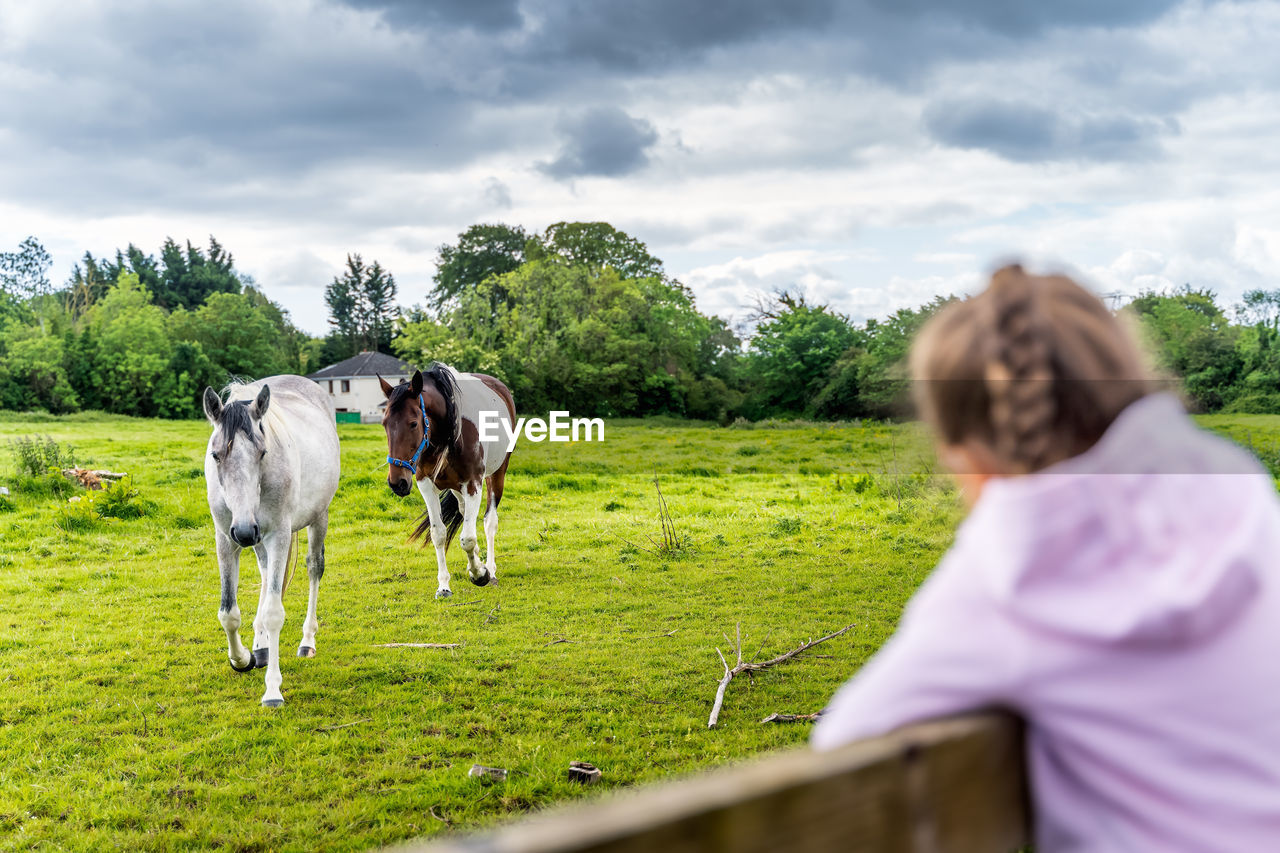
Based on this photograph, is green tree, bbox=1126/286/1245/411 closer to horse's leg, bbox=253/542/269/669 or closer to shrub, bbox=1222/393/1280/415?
shrub, bbox=1222/393/1280/415

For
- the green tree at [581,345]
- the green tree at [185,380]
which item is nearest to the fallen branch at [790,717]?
the green tree at [581,345]

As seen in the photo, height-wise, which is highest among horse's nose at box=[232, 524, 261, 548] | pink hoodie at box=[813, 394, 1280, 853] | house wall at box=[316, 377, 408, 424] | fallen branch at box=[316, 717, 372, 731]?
house wall at box=[316, 377, 408, 424]

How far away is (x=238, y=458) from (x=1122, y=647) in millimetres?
5425

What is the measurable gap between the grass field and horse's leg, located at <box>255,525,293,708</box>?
5.2 inches

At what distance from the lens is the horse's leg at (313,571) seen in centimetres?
703

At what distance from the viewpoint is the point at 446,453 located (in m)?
9.08

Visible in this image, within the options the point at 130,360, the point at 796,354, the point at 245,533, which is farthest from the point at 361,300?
the point at 245,533

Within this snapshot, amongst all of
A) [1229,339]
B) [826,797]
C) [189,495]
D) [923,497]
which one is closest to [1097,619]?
[826,797]

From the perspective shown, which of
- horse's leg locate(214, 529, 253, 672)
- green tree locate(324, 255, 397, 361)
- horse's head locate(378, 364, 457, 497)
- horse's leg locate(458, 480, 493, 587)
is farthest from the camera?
green tree locate(324, 255, 397, 361)

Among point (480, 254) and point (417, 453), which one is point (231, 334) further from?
point (417, 453)

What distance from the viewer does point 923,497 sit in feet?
41.9

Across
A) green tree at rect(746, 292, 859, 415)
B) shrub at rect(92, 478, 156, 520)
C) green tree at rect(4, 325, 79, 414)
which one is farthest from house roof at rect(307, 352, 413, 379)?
shrub at rect(92, 478, 156, 520)

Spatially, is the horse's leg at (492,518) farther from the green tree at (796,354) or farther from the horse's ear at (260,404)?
the green tree at (796,354)

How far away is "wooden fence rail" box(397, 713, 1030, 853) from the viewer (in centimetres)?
71
